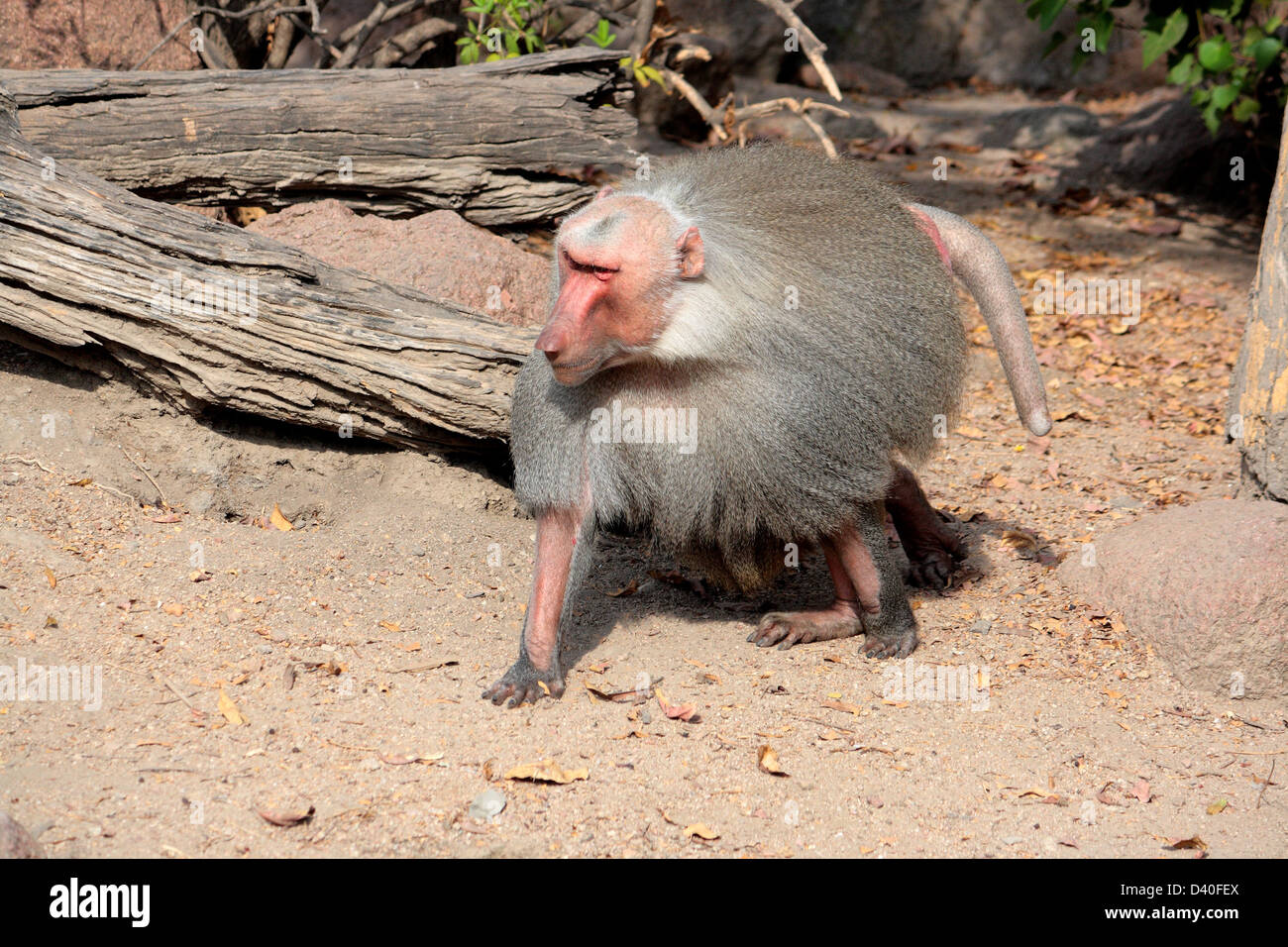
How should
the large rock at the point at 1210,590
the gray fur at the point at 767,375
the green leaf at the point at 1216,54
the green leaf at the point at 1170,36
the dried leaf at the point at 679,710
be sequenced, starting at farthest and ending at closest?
the green leaf at the point at 1170,36
the green leaf at the point at 1216,54
the large rock at the point at 1210,590
the dried leaf at the point at 679,710
the gray fur at the point at 767,375

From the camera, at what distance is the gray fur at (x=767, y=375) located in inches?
145

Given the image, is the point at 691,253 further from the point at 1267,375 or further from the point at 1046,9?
the point at 1046,9

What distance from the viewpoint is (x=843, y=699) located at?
4016 millimetres

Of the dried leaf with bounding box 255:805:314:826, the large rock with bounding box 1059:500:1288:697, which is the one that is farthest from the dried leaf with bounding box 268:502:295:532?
the large rock with bounding box 1059:500:1288:697

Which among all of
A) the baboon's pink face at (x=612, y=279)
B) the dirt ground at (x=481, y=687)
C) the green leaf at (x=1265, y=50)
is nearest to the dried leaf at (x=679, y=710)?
the dirt ground at (x=481, y=687)

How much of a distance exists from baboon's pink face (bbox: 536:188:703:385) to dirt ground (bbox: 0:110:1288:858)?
1180 millimetres

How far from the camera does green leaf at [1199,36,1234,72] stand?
694cm

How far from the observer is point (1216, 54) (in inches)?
273

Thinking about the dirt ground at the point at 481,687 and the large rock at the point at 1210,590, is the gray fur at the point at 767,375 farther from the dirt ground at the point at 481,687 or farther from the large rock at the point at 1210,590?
the large rock at the point at 1210,590

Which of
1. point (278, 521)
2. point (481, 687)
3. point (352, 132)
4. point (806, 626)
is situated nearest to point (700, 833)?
point (481, 687)

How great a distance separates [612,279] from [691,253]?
263 mm

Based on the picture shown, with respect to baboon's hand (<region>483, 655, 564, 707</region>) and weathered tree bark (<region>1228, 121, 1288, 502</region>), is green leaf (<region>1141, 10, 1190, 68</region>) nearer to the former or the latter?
weathered tree bark (<region>1228, 121, 1288, 502</region>)

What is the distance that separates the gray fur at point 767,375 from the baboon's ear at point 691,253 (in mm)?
46

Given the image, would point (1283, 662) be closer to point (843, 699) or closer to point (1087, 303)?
point (843, 699)
